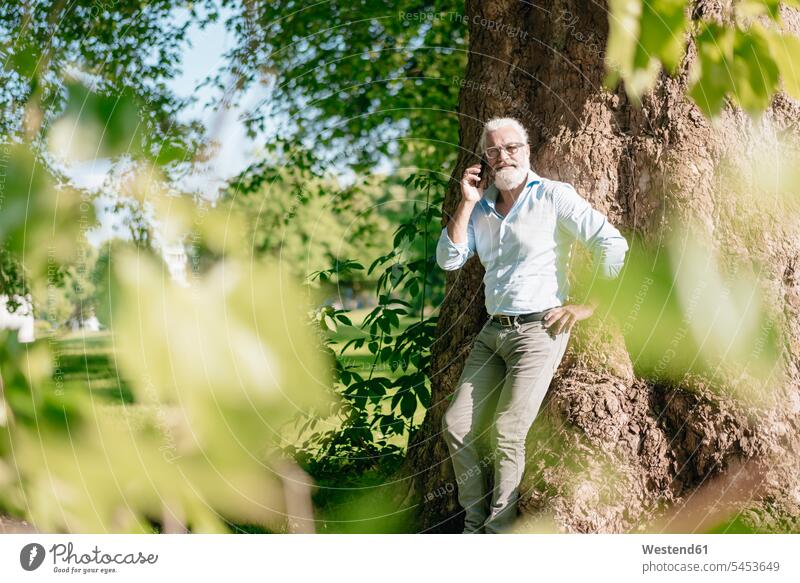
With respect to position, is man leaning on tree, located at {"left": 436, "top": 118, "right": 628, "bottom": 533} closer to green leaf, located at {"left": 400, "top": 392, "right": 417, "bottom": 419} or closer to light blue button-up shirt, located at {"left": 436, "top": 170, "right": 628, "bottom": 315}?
light blue button-up shirt, located at {"left": 436, "top": 170, "right": 628, "bottom": 315}

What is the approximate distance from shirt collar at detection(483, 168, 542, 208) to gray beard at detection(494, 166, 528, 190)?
0.02m

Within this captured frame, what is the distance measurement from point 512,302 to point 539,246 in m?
0.22

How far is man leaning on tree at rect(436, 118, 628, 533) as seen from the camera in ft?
8.93

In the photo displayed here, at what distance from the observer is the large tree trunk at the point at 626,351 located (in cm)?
288

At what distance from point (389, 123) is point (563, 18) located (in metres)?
4.42

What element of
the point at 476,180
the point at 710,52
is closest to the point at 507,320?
the point at 476,180

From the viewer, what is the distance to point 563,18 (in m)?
3.06

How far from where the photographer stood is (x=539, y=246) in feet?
8.97

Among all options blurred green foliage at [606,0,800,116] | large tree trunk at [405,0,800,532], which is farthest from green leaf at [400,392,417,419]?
blurred green foliage at [606,0,800,116]

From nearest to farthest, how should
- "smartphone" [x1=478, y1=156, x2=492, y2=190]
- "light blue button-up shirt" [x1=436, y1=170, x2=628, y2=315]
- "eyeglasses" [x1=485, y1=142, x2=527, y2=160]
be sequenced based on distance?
1. "light blue button-up shirt" [x1=436, y1=170, x2=628, y2=315]
2. "eyeglasses" [x1=485, y1=142, x2=527, y2=160]
3. "smartphone" [x1=478, y1=156, x2=492, y2=190]

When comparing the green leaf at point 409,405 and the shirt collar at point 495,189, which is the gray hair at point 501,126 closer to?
the shirt collar at point 495,189

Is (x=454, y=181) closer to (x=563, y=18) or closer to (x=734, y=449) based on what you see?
(x=563, y=18)

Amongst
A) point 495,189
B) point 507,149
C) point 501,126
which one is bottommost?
point 495,189

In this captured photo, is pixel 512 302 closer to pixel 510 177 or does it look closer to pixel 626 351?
pixel 510 177
